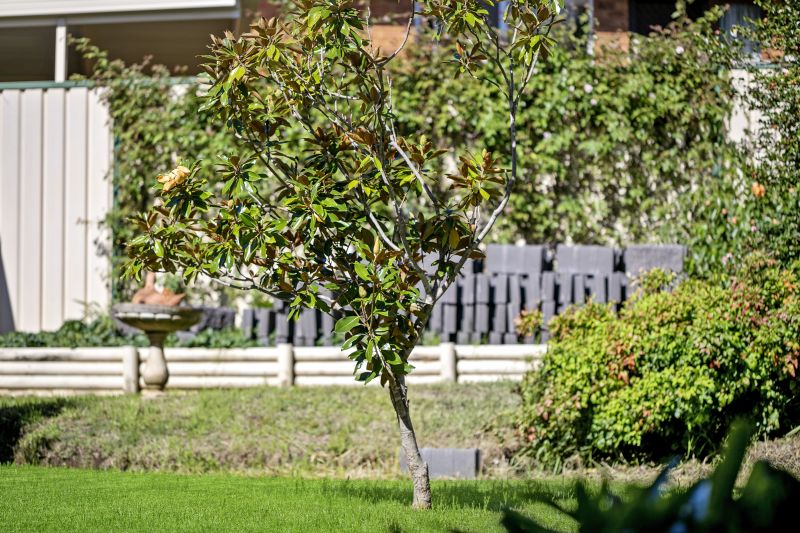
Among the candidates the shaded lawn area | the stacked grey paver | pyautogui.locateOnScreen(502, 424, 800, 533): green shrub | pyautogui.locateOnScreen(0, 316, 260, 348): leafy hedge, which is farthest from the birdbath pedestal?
pyautogui.locateOnScreen(502, 424, 800, 533): green shrub

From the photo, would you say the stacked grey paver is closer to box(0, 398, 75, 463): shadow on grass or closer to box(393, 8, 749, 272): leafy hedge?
box(393, 8, 749, 272): leafy hedge

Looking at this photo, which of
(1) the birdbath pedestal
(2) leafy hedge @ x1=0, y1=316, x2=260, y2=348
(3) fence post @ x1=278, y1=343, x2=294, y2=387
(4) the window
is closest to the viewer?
(1) the birdbath pedestal

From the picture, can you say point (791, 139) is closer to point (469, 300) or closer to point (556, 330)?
point (556, 330)

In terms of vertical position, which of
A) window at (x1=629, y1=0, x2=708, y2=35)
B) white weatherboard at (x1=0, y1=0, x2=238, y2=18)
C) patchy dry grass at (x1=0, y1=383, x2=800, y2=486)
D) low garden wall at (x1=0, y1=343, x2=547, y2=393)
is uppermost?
window at (x1=629, y1=0, x2=708, y2=35)

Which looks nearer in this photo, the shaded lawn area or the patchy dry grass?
the shaded lawn area

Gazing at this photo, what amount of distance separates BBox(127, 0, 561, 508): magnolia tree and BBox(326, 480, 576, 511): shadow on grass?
357 mm

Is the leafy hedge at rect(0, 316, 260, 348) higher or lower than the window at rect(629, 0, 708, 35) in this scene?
lower

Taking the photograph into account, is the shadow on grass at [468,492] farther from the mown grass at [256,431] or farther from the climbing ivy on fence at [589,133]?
the climbing ivy on fence at [589,133]

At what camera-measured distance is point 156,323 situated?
32.7 feet

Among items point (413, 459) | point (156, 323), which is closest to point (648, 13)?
point (156, 323)

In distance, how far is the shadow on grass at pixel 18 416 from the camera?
841cm

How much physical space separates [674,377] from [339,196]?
11.0 ft

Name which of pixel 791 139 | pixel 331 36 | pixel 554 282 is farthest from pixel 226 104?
pixel 554 282

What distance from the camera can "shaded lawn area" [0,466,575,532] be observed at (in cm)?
504
